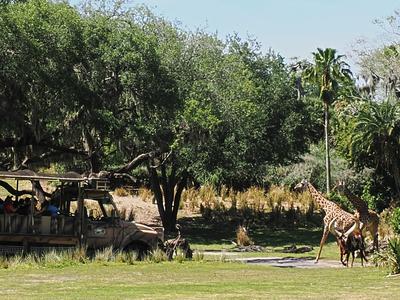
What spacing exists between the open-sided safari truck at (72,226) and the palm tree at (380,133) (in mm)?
19009

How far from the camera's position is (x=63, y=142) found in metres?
30.4

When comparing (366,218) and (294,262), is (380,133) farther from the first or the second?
(294,262)

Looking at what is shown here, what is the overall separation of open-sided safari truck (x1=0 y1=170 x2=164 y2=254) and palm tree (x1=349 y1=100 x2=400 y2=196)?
748 inches

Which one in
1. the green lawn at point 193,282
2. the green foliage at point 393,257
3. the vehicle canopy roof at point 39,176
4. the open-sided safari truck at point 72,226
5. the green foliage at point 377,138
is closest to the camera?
the green lawn at point 193,282

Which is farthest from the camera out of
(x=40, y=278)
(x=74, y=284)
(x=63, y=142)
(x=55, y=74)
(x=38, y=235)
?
(x=63, y=142)

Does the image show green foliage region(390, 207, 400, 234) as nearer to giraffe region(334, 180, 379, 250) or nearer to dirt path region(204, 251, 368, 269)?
giraffe region(334, 180, 379, 250)

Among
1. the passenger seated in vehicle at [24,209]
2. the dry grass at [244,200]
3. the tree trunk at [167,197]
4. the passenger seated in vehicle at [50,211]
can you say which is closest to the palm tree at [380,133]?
the dry grass at [244,200]

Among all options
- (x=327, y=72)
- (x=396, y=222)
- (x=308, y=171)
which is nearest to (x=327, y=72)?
(x=327, y=72)

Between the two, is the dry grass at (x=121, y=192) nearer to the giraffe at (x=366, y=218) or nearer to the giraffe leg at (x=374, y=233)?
the giraffe at (x=366, y=218)

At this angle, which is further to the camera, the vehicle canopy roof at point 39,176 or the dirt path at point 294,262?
the dirt path at point 294,262

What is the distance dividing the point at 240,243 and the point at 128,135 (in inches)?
251

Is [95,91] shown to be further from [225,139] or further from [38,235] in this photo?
[225,139]

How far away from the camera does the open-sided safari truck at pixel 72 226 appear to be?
74.6 feet

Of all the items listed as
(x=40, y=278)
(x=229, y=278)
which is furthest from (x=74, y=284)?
(x=229, y=278)
